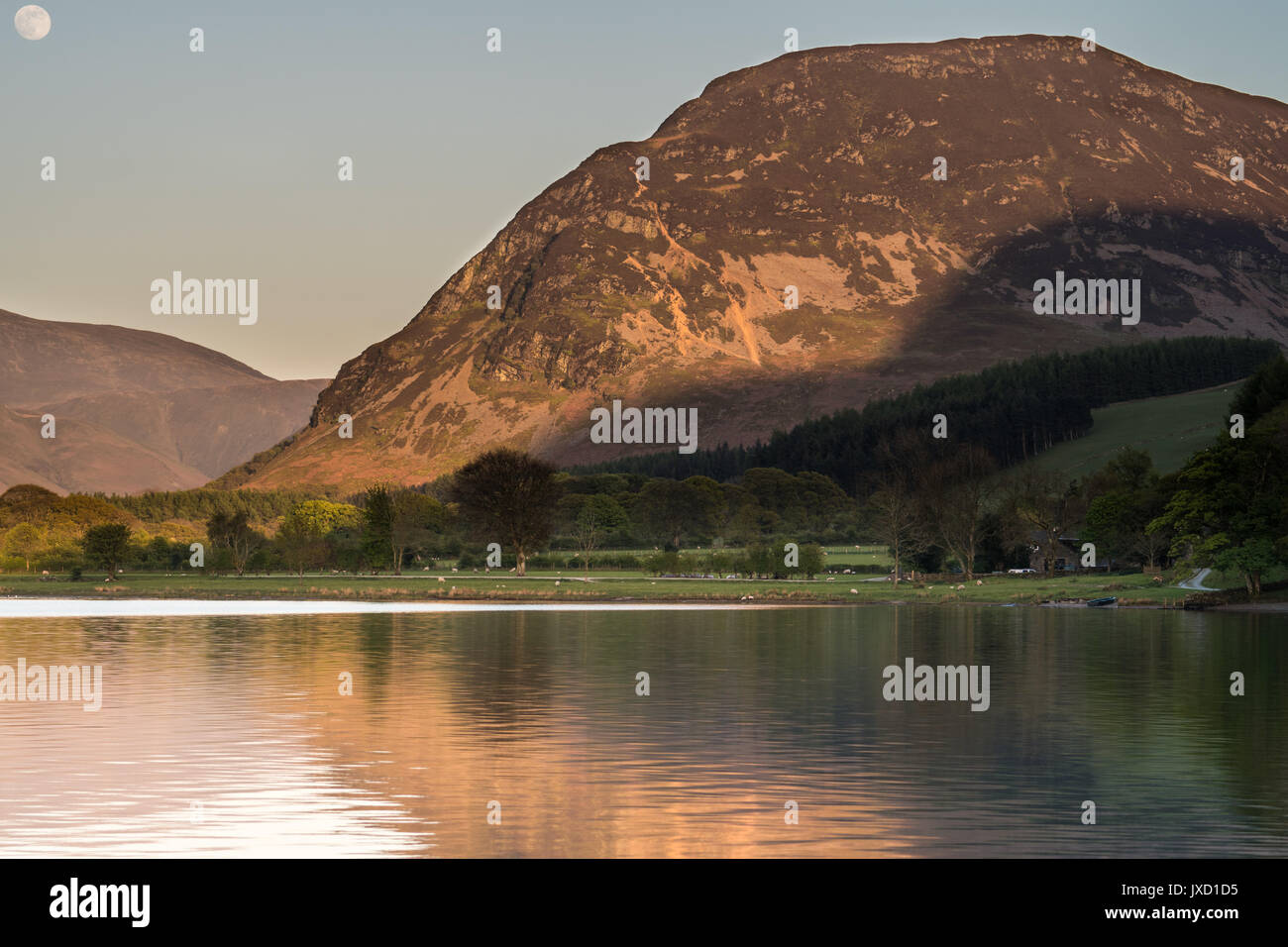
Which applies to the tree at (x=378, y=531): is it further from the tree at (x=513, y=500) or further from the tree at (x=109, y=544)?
the tree at (x=109, y=544)

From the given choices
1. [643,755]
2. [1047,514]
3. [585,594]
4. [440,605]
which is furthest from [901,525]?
[643,755]

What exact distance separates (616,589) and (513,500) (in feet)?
125

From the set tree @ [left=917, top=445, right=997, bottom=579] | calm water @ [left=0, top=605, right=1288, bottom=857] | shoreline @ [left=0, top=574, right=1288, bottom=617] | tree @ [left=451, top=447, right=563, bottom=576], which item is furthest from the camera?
tree @ [left=451, top=447, right=563, bottom=576]

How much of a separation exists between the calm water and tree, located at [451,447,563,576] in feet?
331


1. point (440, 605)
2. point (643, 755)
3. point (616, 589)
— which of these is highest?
point (643, 755)

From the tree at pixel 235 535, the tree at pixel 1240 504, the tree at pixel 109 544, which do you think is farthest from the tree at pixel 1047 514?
the tree at pixel 109 544

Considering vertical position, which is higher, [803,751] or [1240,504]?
[1240,504]

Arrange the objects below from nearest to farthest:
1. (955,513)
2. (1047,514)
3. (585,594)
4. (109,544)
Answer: (585,594), (955,513), (1047,514), (109,544)

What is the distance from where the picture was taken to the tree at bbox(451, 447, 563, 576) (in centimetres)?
16962

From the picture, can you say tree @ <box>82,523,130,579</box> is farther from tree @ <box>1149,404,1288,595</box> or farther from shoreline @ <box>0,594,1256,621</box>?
tree @ <box>1149,404,1288,595</box>

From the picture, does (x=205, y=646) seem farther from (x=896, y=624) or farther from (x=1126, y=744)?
(x=1126, y=744)

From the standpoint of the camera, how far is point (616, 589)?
134 metres

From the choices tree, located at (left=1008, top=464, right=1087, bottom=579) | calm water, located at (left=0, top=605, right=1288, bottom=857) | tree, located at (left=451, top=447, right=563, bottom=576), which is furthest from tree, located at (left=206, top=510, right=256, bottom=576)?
calm water, located at (left=0, top=605, right=1288, bottom=857)

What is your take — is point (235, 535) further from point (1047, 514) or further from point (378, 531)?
point (1047, 514)
